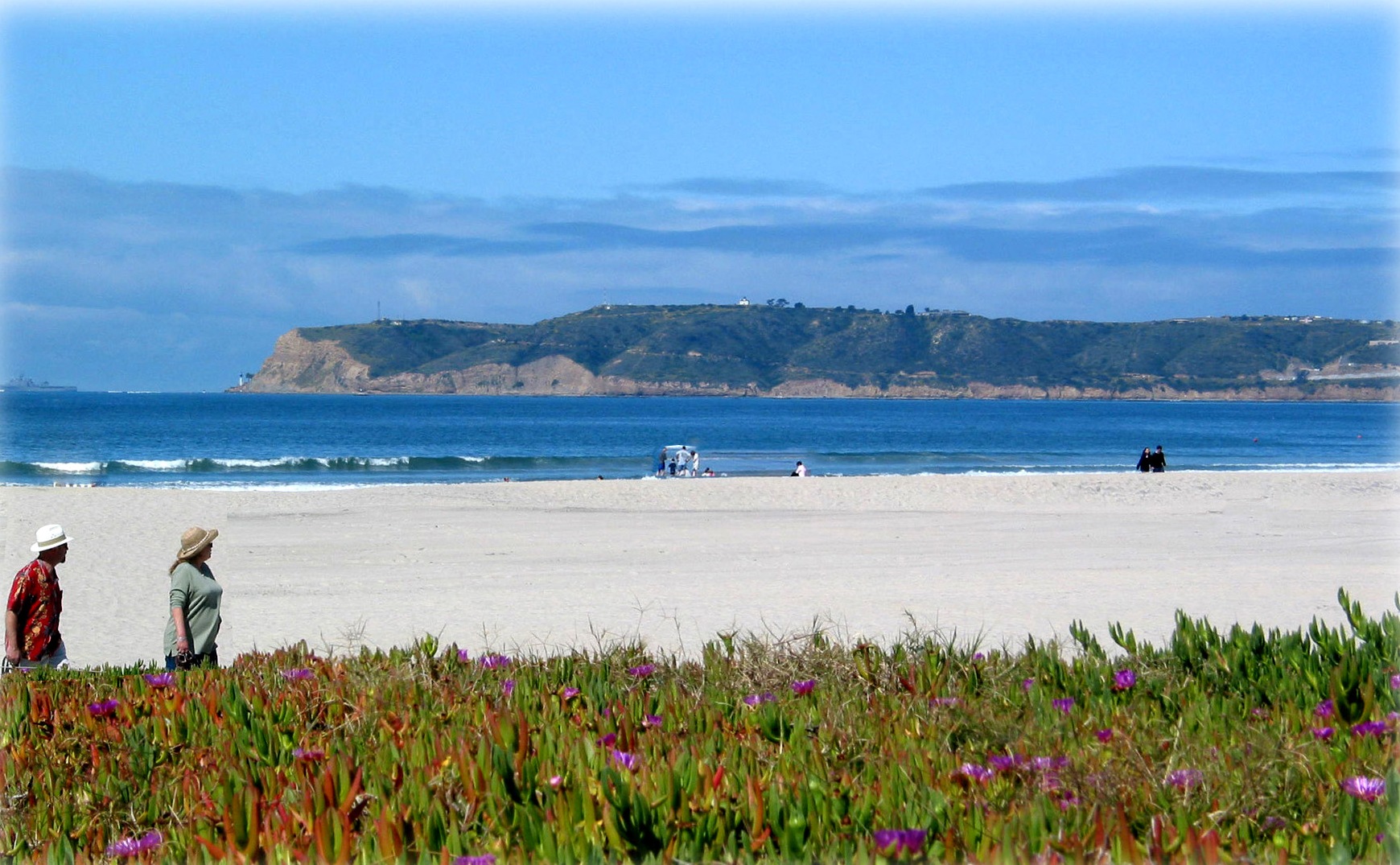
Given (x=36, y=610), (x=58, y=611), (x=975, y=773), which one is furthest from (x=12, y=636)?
(x=975, y=773)

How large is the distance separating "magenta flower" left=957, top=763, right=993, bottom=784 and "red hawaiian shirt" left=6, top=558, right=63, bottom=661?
173 inches

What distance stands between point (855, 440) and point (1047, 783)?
77.0 metres

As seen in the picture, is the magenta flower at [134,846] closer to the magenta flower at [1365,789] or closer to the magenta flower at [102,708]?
the magenta flower at [102,708]

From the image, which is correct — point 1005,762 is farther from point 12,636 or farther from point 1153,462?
point 1153,462

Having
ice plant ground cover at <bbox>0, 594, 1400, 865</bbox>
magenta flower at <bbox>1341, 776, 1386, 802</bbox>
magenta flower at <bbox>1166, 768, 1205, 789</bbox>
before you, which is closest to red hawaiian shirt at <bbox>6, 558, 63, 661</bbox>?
ice plant ground cover at <bbox>0, 594, 1400, 865</bbox>

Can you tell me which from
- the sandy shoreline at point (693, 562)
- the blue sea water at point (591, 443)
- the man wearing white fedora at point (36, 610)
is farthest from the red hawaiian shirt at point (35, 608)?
the blue sea water at point (591, 443)

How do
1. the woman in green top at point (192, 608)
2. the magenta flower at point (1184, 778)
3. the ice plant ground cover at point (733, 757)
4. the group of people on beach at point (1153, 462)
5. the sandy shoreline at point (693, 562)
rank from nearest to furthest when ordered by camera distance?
the ice plant ground cover at point (733, 757) < the magenta flower at point (1184, 778) < the woman in green top at point (192, 608) < the sandy shoreline at point (693, 562) < the group of people on beach at point (1153, 462)

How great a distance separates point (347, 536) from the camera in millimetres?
17969

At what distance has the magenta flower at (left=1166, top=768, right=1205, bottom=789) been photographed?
3.17m

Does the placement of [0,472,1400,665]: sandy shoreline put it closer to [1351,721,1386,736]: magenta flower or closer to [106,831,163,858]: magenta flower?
Answer: [106,831,163,858]: magenta flower

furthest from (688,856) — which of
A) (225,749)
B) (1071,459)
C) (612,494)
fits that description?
(1071,459)

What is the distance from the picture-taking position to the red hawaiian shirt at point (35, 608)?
5.81 m

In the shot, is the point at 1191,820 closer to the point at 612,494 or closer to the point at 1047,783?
the point at 1047,783

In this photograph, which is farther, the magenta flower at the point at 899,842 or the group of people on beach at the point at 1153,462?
the group of people on beach at the point at 1153,462
